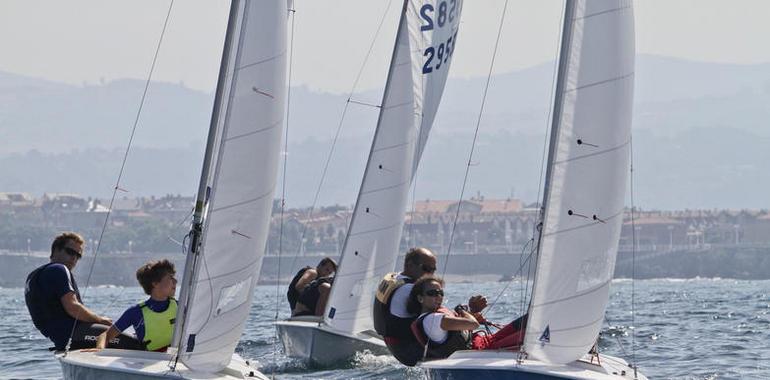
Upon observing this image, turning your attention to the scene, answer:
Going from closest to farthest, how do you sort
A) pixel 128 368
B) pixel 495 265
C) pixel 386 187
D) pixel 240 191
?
pixel 128 368, pixel 240 191, pixel 386 187, pixel 495 265

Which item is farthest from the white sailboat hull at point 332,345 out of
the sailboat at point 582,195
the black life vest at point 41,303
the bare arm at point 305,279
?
the sailboat at point 582,195

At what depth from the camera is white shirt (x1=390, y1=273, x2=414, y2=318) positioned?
45.0 feet

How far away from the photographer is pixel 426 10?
19344 mm

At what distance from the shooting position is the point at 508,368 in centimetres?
1123

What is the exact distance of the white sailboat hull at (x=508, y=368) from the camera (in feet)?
36.8

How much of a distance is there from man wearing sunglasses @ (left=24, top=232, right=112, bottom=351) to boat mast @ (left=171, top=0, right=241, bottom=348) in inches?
32.7

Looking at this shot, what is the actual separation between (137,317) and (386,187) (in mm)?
7285

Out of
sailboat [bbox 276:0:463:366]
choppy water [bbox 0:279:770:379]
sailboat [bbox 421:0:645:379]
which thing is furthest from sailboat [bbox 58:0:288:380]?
sailboat [bbox 276:0:463:366]

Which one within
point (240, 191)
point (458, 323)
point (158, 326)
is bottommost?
point (158, 326)

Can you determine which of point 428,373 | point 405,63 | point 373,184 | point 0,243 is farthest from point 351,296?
point 0,243

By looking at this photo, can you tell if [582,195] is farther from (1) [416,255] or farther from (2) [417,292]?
(1) [416,255]

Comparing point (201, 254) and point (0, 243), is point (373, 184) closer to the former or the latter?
point (201, 254)

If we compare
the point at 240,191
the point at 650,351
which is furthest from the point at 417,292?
the point at 650,351

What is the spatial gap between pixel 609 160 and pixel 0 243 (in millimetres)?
140093
